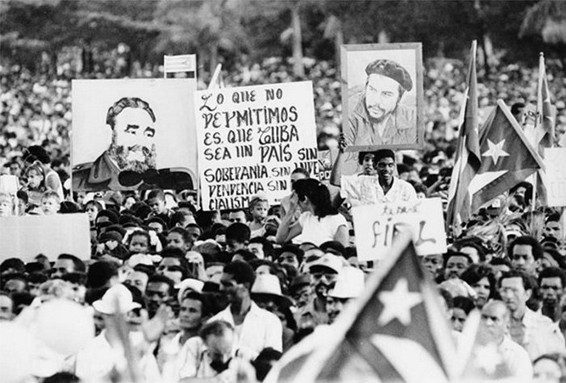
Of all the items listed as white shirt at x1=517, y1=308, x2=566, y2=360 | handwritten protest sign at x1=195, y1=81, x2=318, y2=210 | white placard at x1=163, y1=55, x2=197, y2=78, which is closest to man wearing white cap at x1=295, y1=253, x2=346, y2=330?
white shirt at x1=517, y1=308, x2=566, y2=360

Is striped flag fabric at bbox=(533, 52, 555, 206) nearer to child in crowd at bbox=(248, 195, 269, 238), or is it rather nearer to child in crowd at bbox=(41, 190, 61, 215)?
child in crowd at bbox=(248, 195, 269, 238)

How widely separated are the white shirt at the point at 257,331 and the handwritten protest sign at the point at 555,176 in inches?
205

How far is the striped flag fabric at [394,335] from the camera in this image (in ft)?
32.4

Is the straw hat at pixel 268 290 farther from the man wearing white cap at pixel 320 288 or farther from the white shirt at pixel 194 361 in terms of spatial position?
the white shirt at pixel 194 361

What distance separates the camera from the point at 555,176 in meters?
17.9

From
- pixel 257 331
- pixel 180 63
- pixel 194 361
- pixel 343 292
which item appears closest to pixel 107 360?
pixel 194 361

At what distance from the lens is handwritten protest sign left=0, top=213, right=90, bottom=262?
15.8 meters

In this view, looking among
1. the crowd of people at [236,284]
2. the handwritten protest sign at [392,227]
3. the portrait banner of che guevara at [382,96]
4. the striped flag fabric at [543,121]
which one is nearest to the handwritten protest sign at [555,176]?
the crowd of people at [236,284]

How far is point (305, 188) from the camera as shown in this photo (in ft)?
54.8

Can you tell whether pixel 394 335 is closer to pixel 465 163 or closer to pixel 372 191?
pixel 372 191

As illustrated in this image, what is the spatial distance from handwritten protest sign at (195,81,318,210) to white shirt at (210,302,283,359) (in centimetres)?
639

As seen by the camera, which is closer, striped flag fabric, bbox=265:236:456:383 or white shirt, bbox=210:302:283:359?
striped flag fabric, bbox=265:236:456:383

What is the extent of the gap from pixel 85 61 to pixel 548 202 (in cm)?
4871

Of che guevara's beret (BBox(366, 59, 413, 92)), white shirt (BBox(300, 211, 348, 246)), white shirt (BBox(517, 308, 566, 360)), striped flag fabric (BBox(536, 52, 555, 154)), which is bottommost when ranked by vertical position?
white shirt (BBox(517, 308, 566, 360))
